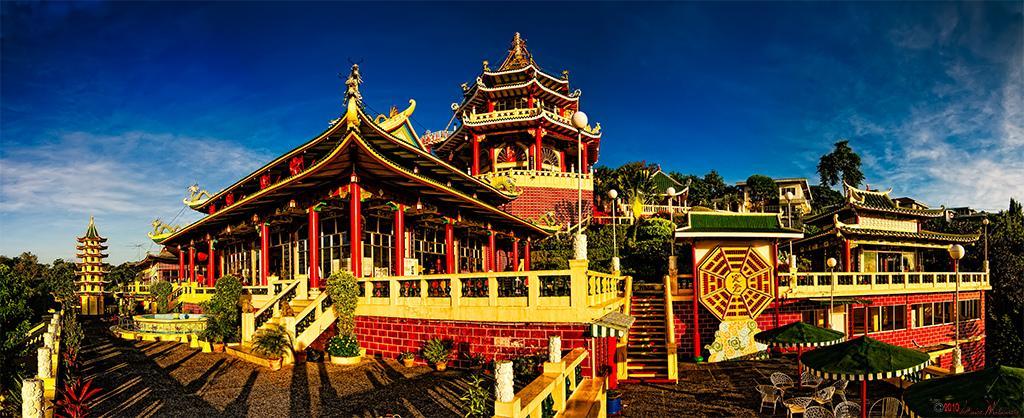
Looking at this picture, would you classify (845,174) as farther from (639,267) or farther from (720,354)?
(720,354)

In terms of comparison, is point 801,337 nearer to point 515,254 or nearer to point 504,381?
point 504,381

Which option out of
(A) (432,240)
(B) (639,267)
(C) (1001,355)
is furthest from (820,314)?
(C) (1001,355)

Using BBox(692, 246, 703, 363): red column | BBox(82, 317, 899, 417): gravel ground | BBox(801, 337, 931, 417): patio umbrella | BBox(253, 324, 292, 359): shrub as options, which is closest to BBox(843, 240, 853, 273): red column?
BBox(692, 246, 703, 363): red column

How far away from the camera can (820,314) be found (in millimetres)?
26203

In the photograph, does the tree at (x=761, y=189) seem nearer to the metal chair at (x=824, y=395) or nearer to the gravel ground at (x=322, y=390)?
the gravel ground at (x=322, y=390)

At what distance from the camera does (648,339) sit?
19.0 m

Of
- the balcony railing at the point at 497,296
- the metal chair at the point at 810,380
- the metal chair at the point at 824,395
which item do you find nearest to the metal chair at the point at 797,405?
the metal chair at the point at 824,395

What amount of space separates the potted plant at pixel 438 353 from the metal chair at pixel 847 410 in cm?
869

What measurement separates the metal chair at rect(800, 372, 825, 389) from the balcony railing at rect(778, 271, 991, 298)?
9688mm

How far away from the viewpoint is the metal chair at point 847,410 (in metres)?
11.3

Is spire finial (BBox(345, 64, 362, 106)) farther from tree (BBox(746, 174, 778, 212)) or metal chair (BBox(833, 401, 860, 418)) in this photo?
tree (BBox(746, 174, 778, 212))

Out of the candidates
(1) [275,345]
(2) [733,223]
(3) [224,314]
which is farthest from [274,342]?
(2) [733,223]

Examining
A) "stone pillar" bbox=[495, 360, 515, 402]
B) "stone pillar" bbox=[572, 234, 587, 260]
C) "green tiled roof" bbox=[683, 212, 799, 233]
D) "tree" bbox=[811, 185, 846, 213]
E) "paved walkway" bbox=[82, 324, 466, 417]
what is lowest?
"paved walkway" bbox=[82, 324, 466, 417]

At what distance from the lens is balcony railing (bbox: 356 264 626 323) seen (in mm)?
13594
